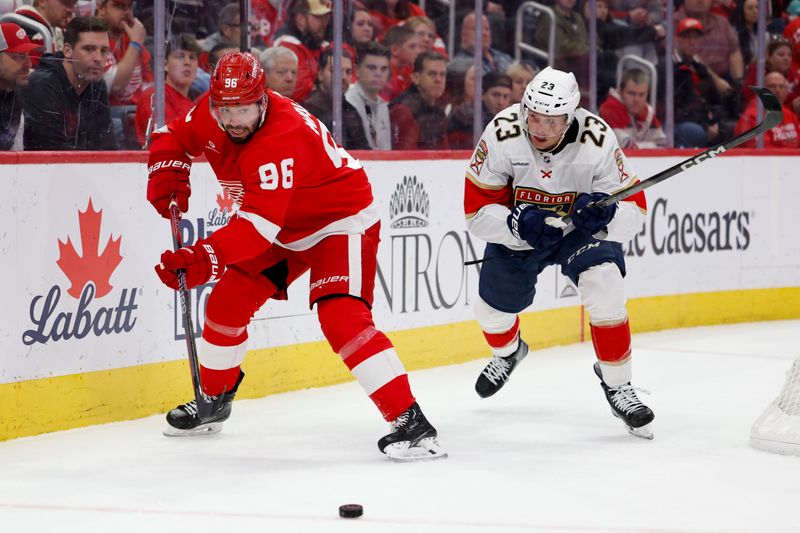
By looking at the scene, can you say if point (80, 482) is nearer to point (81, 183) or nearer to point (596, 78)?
point (81, 183)

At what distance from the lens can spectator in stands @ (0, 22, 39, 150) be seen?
4363mm

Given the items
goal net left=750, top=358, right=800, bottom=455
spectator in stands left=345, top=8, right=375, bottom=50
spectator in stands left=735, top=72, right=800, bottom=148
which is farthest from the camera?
spectator in stands left=735, top=72, right=800, bottom=148

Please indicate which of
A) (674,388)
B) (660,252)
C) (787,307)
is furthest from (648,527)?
(787,307)

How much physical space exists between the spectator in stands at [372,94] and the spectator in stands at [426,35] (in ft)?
0.78

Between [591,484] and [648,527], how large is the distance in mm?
477

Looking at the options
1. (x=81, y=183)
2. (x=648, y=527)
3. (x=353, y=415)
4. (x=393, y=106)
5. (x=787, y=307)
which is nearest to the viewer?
(x=648, y=527)

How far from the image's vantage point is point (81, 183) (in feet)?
14.4

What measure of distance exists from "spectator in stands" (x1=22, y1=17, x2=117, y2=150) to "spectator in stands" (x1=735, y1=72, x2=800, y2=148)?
4404 millimetres

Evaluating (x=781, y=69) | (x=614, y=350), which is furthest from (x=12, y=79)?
(x=781, y=69)

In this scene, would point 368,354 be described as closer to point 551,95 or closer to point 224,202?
point 551,95

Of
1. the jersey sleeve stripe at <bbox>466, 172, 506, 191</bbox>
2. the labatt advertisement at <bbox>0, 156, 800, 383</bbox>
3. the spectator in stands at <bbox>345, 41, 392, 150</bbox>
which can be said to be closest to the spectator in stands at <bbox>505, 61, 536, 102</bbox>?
the labatt advertisement at <bbox>0, 156, 800, 383</bbox>

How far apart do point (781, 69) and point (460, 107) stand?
2.66 m

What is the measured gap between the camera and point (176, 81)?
16.6 feet

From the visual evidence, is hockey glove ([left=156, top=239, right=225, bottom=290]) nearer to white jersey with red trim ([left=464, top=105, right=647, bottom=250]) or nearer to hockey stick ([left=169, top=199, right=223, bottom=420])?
hockey stick ([left=169, top=199, right=223, bottom=420])
